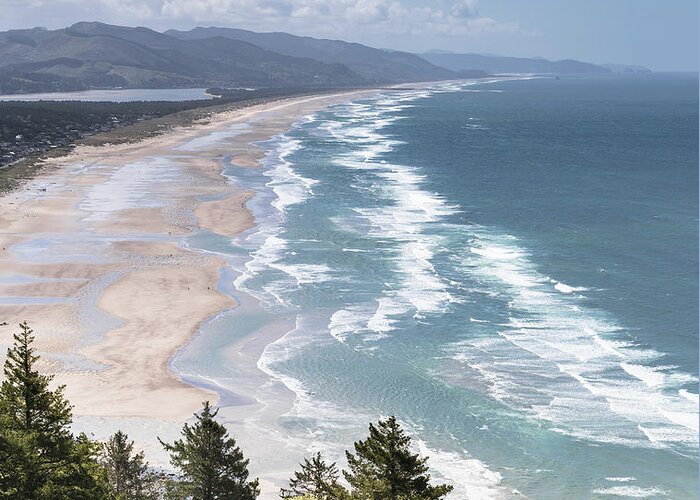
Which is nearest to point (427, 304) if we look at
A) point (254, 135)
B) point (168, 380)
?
point (168, 380)

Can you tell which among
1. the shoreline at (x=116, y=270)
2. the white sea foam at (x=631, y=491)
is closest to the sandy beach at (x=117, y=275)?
the shoreline at (x=116, y=270)

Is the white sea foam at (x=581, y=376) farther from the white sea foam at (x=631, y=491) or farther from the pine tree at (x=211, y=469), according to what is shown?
the pine tree at (x=211, y=469)

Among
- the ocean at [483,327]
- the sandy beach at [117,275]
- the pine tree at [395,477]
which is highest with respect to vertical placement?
the pine tree at [395,477]

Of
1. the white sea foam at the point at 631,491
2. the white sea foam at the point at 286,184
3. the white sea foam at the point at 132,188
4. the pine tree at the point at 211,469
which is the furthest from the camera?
the white sea foam at the point at 286,184

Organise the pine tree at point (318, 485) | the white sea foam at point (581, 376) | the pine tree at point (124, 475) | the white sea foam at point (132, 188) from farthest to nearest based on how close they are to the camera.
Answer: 1. the white sea foam at point (132, 188)
2. the white sea foam at point (581, 376)
3. the pine tree at point (124, 475)
4. the pine tree at point (318, 485)

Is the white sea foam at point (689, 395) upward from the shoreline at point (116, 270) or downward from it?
downward

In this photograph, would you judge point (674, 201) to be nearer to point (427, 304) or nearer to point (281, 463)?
point (427, 304)

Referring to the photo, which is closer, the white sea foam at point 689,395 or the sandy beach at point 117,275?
the white sea foam at point 689,395

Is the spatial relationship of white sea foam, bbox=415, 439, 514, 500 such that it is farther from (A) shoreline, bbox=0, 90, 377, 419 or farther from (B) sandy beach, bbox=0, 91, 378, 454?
(B) sandy beach, bbox=0, 91, 378, 454
